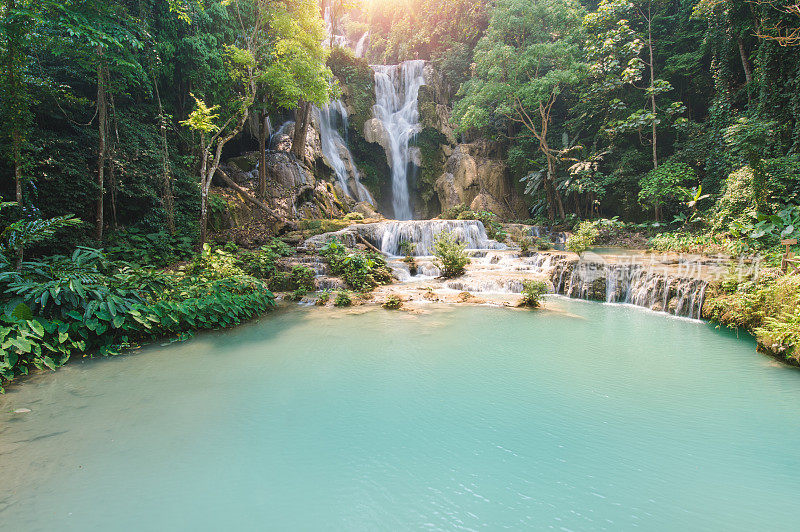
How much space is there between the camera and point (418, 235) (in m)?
13.1

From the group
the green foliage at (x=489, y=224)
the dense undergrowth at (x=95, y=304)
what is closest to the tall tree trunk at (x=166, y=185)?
the dense undergrowth at (x=95, y=304)

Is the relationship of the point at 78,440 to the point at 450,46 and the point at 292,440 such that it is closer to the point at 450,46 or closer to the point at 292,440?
the point at 292,440

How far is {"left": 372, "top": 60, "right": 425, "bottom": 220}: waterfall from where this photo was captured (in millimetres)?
20250

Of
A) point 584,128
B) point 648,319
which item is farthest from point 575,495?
point 584,128

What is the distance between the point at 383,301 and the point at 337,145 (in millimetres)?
14100

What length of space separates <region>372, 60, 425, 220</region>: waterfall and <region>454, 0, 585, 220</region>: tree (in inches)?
178

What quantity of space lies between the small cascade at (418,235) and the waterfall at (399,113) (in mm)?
7477

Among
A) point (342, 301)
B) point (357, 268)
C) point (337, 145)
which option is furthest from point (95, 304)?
point (337, 145)

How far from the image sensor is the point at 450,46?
862 inches

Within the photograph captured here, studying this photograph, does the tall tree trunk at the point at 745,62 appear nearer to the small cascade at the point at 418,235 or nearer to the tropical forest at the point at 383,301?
the tropical forest at the point at 383,301

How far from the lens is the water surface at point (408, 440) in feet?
6.52

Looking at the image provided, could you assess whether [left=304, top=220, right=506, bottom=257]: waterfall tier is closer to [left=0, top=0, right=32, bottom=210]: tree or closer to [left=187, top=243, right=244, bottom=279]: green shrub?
[left=187, top=243, right=244, bottom=279]: green shrub

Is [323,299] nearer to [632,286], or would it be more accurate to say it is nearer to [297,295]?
[297,295]

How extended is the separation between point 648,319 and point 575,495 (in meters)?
5.44
